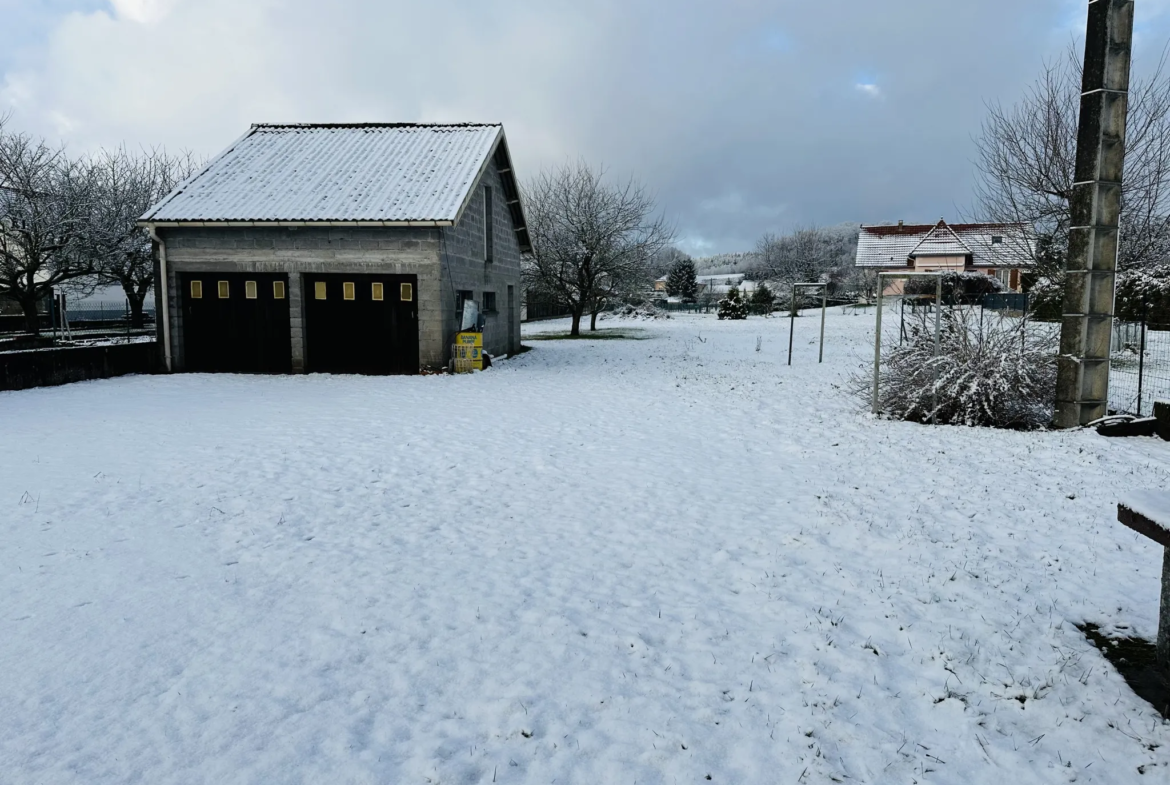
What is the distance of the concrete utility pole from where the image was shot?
8.95m

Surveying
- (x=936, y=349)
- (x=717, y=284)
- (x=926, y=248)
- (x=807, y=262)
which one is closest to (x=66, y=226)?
(x=936, y=349)

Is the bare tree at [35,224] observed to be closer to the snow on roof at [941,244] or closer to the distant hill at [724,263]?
the snow on roof at [941,244]

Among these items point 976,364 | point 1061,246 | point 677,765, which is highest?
point 1061,246

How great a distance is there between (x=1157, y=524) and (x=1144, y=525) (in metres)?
0.15

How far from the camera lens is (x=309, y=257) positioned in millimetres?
15734

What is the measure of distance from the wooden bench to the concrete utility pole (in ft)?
21.7

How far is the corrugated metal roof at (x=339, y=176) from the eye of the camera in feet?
51.3

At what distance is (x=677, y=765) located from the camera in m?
3.07

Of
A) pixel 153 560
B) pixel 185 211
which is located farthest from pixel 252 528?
pixel 185 211

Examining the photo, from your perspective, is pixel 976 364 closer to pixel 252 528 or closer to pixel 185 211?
pixel 252 528

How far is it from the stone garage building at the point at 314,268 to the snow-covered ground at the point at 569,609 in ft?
23.5

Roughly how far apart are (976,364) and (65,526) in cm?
1043

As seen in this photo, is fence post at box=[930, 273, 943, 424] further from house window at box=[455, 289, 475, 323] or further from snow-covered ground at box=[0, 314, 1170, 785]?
house window at box=[455, 289, 475, 323]

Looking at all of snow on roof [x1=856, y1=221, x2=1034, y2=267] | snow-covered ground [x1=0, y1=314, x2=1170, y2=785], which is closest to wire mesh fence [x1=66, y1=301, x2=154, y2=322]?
snow-covered ground [x1=0, y1=314, x2=1170, y2=785]
